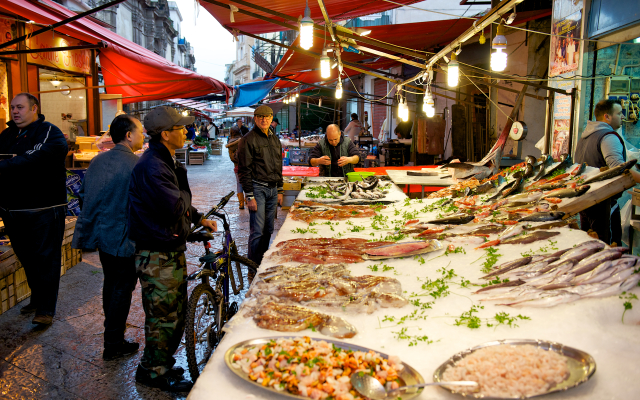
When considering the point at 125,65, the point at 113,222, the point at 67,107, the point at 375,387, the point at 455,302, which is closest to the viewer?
the point at 375,387

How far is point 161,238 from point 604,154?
5.49m

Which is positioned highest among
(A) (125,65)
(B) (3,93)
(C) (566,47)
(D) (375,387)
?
(A) (125,65)

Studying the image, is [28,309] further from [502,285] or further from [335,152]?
[335,152]

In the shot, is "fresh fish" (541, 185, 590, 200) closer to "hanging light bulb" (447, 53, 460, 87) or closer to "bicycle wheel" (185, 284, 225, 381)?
"hanging light bulb" (447, 53, 460, 87)

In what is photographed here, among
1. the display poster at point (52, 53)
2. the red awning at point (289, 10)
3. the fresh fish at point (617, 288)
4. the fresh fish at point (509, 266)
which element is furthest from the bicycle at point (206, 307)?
the display poster at point (52, 53)

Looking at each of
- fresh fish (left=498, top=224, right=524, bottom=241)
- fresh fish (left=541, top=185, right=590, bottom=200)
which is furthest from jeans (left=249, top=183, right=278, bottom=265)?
fresh fish (left=541, top=185, right=590, bottom=200)

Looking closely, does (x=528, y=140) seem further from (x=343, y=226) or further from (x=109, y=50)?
(x=109, y=50)

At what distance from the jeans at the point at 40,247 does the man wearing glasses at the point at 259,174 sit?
2351 millimetres

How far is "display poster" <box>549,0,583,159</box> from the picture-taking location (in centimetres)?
788

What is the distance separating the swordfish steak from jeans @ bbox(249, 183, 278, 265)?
2.71 metres

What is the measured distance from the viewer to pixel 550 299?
275 cm

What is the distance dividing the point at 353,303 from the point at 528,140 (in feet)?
37.2

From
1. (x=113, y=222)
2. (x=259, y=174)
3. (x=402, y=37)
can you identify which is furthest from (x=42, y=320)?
(x=402, y=37)

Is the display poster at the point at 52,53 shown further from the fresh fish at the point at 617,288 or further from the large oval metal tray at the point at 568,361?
the fresh fish at the point at 617,288
